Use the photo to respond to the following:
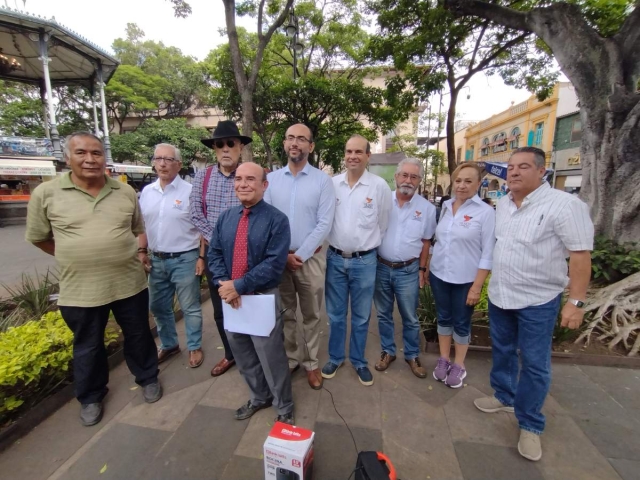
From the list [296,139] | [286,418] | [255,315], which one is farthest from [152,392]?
[296,139]

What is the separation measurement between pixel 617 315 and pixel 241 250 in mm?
4180

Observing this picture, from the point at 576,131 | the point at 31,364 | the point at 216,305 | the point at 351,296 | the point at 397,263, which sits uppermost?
the point at 576,131

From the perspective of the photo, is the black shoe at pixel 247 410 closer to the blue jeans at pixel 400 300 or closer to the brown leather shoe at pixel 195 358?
the brown leather shoe at pixel 195 358

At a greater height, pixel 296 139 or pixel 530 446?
pixel 296 139

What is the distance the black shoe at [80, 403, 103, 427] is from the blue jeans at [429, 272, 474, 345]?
292cm

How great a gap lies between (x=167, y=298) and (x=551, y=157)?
2389 cm

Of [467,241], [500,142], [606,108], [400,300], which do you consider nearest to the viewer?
[467,241]

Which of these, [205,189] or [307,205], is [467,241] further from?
[205,189]

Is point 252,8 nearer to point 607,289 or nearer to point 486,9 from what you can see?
point 486,9

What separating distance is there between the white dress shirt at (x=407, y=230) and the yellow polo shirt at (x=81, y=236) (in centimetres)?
217

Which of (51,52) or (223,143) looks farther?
(51,52)

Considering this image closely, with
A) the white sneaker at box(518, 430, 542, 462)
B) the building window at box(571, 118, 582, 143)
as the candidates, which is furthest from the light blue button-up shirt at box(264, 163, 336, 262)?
the building window at box(571, 118, 582, 143)

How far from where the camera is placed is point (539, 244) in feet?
6.35

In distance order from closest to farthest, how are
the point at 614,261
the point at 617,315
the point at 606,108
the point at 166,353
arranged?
the point at 166,353, the point at 617,315, the point at 614,261, the point at 606,108
